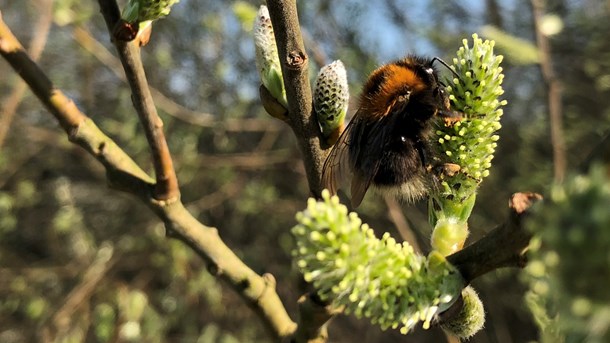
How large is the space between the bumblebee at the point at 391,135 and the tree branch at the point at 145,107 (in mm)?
280

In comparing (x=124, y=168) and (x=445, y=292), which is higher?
(x=445, y=292)

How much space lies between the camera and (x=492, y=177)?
3693 mm

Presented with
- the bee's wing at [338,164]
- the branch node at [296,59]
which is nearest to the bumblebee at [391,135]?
the bee's wing at [338,164]

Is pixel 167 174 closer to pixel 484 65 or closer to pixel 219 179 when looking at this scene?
pixel 484 65

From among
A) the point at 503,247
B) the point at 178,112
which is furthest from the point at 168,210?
the point at 178,112

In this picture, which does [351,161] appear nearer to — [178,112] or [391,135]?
[391,135]

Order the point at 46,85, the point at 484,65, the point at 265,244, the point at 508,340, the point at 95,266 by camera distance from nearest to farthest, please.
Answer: the point at 484,65
the point at 46,85
the point at 95,266
the point at 508,340
the point at 265,244

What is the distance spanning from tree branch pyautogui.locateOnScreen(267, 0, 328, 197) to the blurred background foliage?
2.26m

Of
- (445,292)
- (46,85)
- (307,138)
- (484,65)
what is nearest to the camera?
(445,292)

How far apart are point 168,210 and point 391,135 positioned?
1.36ft

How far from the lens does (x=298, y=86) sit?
2.89 ft

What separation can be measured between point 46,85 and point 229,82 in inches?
114

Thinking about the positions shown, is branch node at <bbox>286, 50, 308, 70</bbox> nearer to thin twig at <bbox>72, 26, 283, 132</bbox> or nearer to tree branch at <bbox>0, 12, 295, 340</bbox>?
tree branch at <bbox>0, 12, 295, 340</bbox>

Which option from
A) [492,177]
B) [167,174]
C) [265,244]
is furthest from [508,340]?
[167,174]
